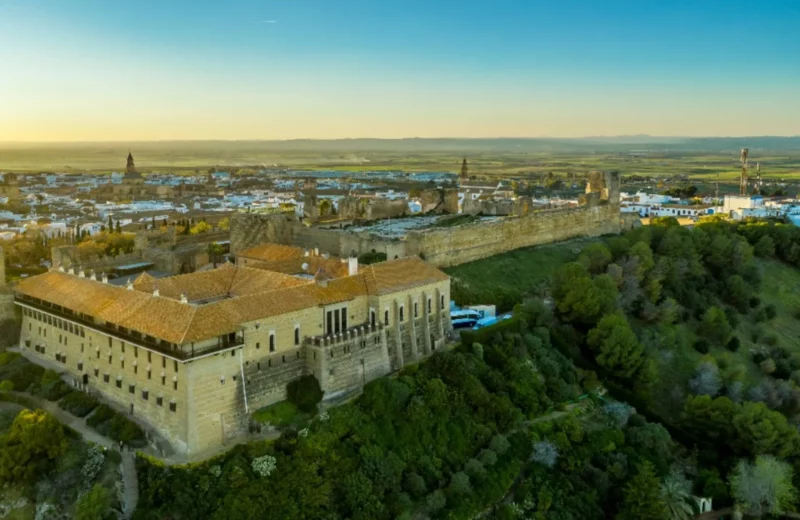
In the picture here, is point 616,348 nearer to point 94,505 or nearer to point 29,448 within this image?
point 94,505

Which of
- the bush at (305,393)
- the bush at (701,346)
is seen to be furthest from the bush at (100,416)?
the bush at (701,346)

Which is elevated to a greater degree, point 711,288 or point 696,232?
point 696,232

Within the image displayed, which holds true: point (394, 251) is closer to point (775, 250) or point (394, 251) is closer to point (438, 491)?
point (438, 491)

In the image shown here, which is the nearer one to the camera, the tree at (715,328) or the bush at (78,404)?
the bush at (78,404)

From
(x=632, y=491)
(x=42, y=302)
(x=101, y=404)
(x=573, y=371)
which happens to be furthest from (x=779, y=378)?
(x=42, y=302)

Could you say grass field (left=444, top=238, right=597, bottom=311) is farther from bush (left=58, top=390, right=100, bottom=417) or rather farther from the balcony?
bush (left=58, top=390, right=100, bottom=417)

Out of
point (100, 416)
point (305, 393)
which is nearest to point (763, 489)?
point (305, 393)

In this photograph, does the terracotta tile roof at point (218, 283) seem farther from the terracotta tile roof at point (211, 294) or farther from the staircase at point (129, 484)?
the staircase at point (129, 484)
